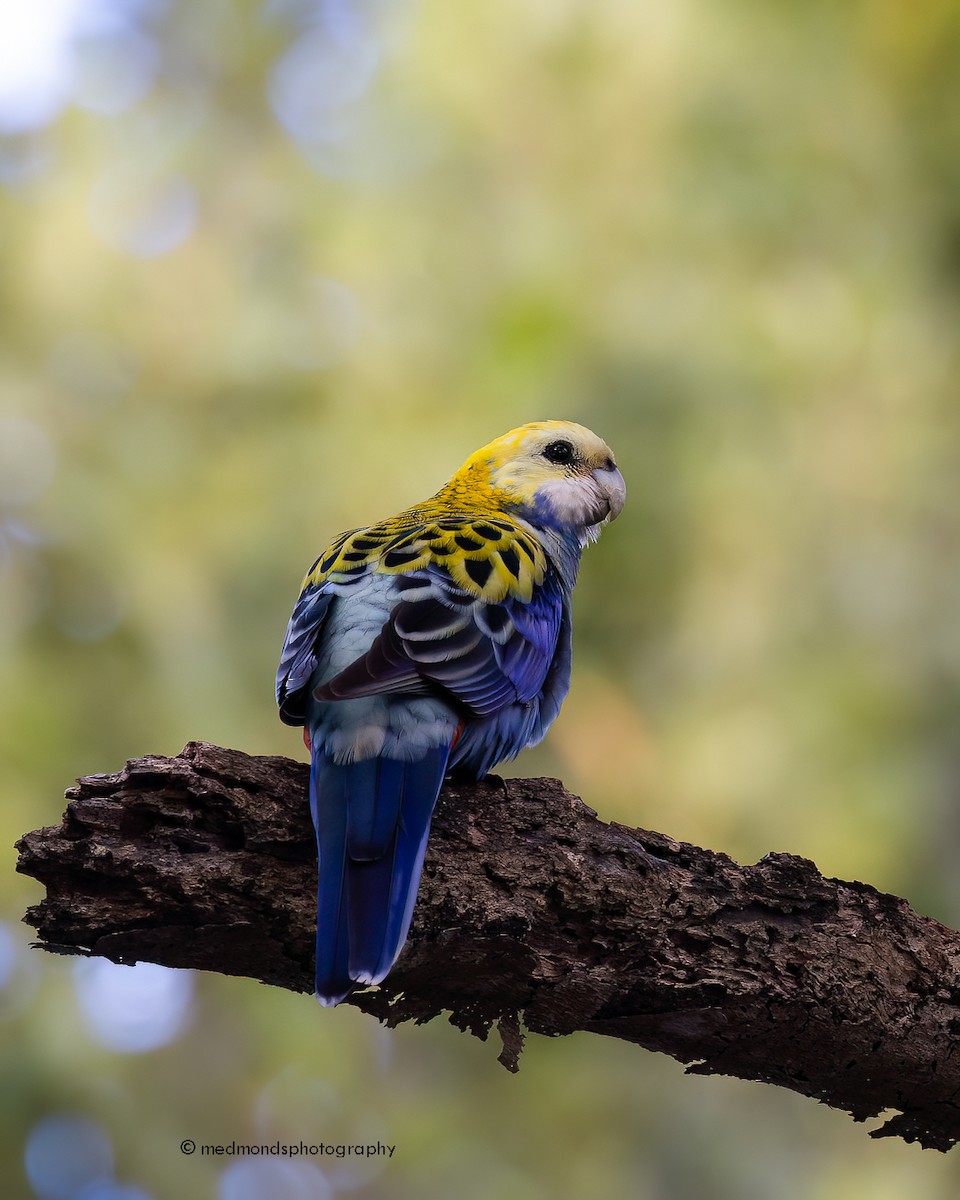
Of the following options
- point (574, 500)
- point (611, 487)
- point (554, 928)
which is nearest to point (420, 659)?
point (554, 928)

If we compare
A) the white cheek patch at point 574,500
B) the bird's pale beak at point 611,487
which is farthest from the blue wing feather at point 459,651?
the bird's pale beak at point 611,487

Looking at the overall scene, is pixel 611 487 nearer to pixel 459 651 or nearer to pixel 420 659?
pixel 459 651

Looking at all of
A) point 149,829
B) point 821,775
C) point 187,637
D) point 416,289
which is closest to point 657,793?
point 821,775

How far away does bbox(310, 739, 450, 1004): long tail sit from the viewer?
3053mm

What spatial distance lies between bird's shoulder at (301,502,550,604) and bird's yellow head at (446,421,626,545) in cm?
35

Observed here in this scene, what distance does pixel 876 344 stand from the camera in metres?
8.69

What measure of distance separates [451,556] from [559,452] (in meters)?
1.20

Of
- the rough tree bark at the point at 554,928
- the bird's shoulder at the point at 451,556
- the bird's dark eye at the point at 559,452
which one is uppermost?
the bird's dark eye at the point at 559,452

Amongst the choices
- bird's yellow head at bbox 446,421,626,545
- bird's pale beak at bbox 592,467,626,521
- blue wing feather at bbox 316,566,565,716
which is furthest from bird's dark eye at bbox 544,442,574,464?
blue wing feather at bbox 316,566,565,716

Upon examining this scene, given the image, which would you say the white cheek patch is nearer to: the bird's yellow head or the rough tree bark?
the bird's yellow head

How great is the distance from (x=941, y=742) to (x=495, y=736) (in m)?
4.71

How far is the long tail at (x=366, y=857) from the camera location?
3.05 meters

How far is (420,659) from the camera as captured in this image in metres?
3.68

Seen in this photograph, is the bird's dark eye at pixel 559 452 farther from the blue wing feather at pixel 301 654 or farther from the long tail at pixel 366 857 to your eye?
the long tail at pixel 366 857
